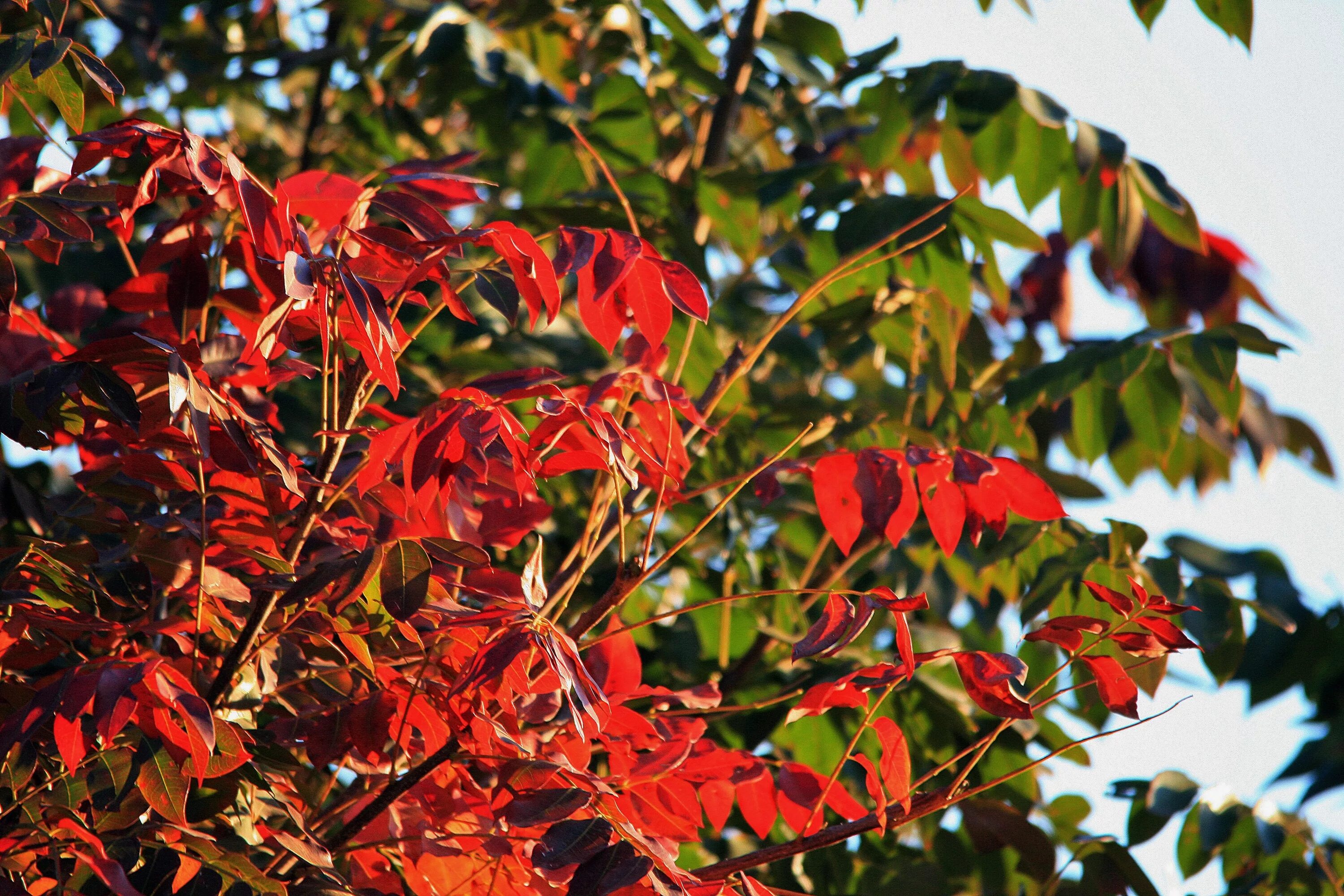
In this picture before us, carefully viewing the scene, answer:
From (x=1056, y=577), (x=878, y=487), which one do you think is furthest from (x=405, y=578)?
(x=1056, y=577)

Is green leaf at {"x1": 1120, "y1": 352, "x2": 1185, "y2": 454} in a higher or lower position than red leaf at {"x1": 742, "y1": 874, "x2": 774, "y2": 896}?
higher

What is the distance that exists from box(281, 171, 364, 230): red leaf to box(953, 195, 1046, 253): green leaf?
103 cm

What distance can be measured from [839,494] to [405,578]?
497mm

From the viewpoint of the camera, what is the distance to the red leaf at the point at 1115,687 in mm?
962

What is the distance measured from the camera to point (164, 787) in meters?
0.90

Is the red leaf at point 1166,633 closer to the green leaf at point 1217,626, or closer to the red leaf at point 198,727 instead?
the green leaf at point 1217,626

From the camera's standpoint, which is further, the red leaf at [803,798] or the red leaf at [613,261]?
the red leaf at [803,798]

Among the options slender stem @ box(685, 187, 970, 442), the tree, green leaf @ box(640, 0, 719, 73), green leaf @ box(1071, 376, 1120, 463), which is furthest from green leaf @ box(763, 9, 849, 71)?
slender stem @ box(685, 187, 970, 442)

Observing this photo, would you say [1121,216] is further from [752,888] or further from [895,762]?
[752,888]

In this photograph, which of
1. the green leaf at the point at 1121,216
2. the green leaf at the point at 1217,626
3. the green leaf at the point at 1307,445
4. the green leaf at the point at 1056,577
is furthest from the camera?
the green leaf at the point at 1307,445

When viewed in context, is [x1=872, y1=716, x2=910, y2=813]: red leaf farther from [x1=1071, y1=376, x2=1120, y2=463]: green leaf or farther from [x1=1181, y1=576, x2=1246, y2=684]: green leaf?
[x1=1071, y1=376, x2=1120, y2=463]: green leaf

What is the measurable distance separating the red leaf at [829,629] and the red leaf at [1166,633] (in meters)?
0.26

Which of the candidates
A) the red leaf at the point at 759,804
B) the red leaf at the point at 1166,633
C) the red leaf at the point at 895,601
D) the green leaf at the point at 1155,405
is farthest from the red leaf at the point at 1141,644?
the green leaf at the point at 1155,405

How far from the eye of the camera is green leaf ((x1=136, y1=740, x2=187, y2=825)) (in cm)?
90
